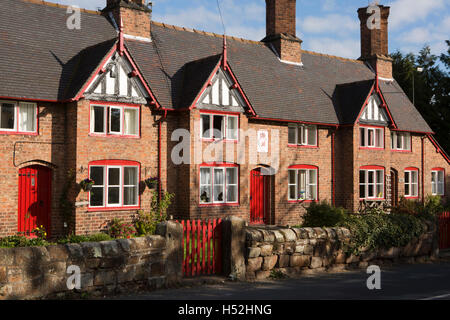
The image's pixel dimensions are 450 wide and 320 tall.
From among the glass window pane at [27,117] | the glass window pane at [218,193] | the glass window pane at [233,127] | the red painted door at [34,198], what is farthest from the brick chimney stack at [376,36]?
the red painted door at [34,198]

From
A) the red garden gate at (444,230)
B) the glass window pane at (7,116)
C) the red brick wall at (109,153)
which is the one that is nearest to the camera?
the glass window pane at (7,116)

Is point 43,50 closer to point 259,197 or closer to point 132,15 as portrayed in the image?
point 132,15

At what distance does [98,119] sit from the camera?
1883 centimetres

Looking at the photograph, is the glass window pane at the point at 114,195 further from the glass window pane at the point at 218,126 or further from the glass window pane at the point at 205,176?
the glass window pane at the point at 218,126

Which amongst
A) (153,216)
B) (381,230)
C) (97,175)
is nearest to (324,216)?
(381,230)

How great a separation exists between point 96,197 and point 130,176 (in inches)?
65.4

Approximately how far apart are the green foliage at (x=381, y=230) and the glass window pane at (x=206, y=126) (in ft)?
23.7

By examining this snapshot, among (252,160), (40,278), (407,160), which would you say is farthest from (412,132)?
(40,278)

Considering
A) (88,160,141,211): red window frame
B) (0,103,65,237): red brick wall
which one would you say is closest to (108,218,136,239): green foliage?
(88,160,141,211): red window frame

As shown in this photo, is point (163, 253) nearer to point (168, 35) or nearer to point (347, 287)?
point (347, 287)

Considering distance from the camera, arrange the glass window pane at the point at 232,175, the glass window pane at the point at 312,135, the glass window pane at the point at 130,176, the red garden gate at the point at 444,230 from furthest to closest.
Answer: the glass window pane at the point at 312,135
the glass window pane at the point at 232,175
the red garden gate at the point at 444,230
the glass window pane at the point at 130,176

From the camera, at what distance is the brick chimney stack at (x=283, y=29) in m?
28.2

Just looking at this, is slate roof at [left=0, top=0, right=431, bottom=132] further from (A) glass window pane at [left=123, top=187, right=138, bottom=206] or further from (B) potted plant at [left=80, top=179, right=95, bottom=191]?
(A) glass window pane at [left=123, top=187, right=138, bottom=206]

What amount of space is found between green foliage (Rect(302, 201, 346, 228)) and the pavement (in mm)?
1881
